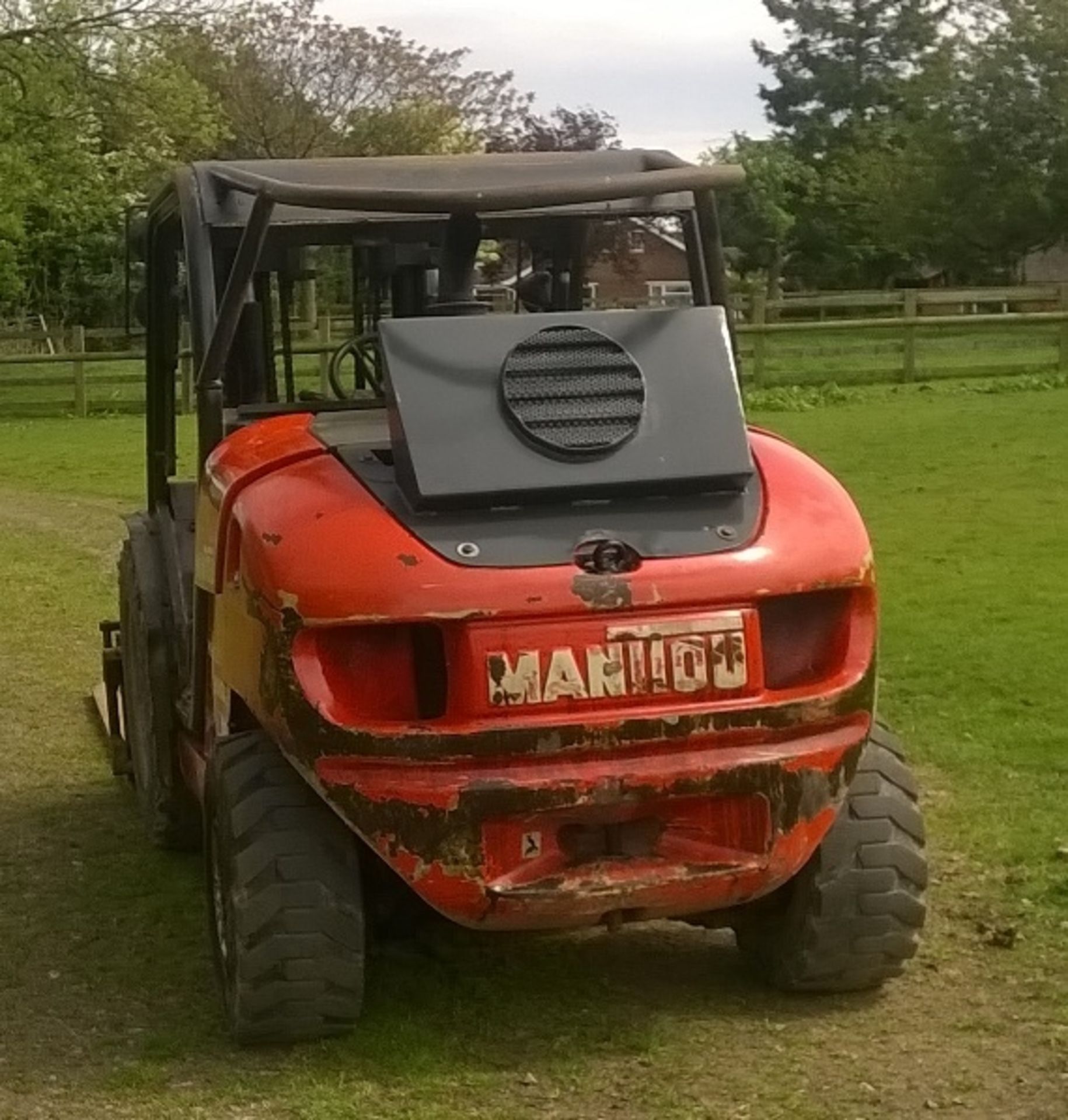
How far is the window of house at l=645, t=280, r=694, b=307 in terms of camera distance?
577 centimetres

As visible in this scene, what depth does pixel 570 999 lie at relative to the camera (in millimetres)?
5047

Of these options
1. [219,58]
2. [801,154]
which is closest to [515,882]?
[219,58]

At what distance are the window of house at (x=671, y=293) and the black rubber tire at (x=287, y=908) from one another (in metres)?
1.74

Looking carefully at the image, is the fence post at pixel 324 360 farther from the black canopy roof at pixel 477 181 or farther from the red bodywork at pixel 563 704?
the red bodywork at pixel 563 704

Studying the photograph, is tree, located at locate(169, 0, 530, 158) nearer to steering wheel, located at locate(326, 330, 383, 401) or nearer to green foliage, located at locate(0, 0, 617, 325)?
green foliage, located at locate(0, 0, 617, 325)

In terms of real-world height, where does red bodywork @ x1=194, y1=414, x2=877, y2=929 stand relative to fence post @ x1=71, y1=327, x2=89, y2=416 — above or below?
above

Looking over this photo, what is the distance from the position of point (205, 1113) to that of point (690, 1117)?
0.97 meters

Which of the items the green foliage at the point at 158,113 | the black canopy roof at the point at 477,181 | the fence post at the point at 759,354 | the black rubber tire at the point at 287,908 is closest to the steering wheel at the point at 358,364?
the black canopy roof at the point at 477,181

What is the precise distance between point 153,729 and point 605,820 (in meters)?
2.18

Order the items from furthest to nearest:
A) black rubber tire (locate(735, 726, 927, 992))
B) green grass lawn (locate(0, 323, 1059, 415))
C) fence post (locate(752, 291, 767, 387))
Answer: green grass lawn (locate(0, 323, 1059, 415)), fence post (locate(752, 291, 767, 387)), black rubber tire (locate(735, 726, 927, 992))

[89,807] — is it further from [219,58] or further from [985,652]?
[219,58]

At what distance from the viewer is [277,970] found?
4.63 m

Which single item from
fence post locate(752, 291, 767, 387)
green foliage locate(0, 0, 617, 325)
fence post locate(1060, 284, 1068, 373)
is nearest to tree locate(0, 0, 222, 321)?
green foliage locate(0, 0, 617, 325)

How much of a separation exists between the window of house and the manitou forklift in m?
0.66
